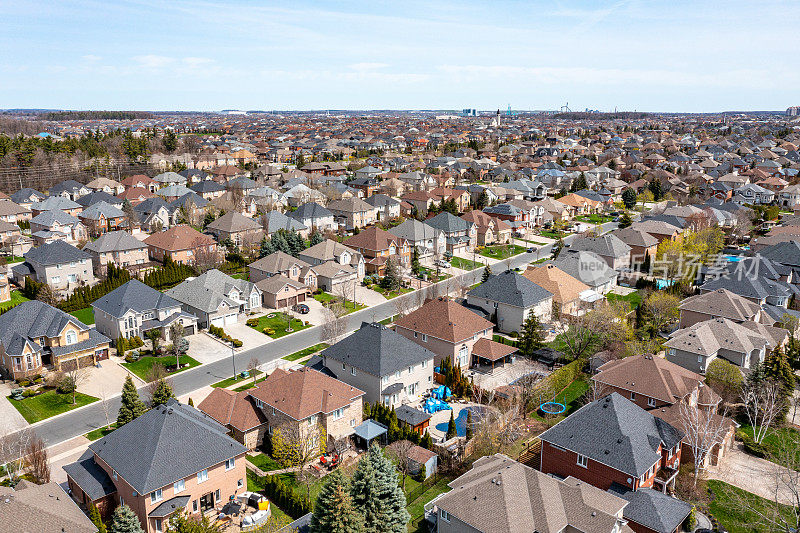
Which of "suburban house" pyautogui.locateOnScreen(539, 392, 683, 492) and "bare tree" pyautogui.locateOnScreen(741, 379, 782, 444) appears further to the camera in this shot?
"bare tree" pyautogui.locateOnScreen(741, 379, 782, 444)

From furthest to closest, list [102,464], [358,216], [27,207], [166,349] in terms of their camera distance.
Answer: [358,216] < [27,207] < [166,349] < [102,464]

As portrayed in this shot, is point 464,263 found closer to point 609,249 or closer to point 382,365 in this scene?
point 609,249

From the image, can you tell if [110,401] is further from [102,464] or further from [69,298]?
[69,298]

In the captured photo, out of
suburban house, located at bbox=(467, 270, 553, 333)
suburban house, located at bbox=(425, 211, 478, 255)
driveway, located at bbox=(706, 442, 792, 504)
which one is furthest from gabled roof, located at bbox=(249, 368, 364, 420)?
suburban house, located at bbox=(425, 211, 478, 255)

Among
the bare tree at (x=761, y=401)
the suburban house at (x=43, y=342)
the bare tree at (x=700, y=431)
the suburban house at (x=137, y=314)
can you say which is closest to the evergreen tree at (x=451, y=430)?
the bare tree at (x=700, y=431)

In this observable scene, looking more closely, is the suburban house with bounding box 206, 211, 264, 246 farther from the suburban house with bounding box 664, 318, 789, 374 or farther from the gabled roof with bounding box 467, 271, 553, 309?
the suburban house with bounding box 664, 318, 789, 374

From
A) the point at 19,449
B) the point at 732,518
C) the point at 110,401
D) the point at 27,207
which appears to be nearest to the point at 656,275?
the point at 732,518
